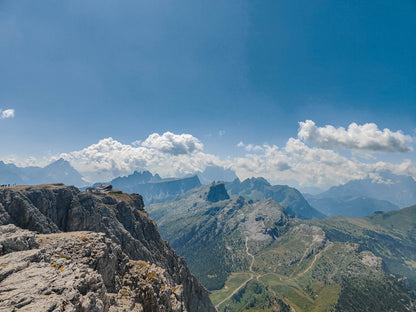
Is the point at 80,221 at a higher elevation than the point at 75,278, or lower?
lower

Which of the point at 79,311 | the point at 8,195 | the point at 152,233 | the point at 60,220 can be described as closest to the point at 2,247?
the point at 79,311

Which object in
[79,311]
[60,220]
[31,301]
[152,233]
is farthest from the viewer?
[152,233]

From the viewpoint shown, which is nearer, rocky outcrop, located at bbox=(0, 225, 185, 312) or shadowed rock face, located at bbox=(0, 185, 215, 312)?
rocky outcrop, located at bbox=(0, 225, 185, 312)

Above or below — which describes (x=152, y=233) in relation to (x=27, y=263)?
below

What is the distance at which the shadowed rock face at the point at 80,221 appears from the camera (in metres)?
74.7

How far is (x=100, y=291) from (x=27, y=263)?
11.4 metres

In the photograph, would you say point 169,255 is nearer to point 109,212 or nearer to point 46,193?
point 109,212

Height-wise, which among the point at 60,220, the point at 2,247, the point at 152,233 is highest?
the point at 2,247

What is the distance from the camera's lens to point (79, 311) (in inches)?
1006

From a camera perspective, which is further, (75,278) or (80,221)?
(80,221)

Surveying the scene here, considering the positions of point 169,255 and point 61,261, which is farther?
point 169,255

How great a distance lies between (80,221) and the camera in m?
94.4

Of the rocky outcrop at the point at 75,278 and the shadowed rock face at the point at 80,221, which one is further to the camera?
the shadowed rock face at the point at 80,221

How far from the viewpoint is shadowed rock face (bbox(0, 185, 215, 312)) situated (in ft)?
245
